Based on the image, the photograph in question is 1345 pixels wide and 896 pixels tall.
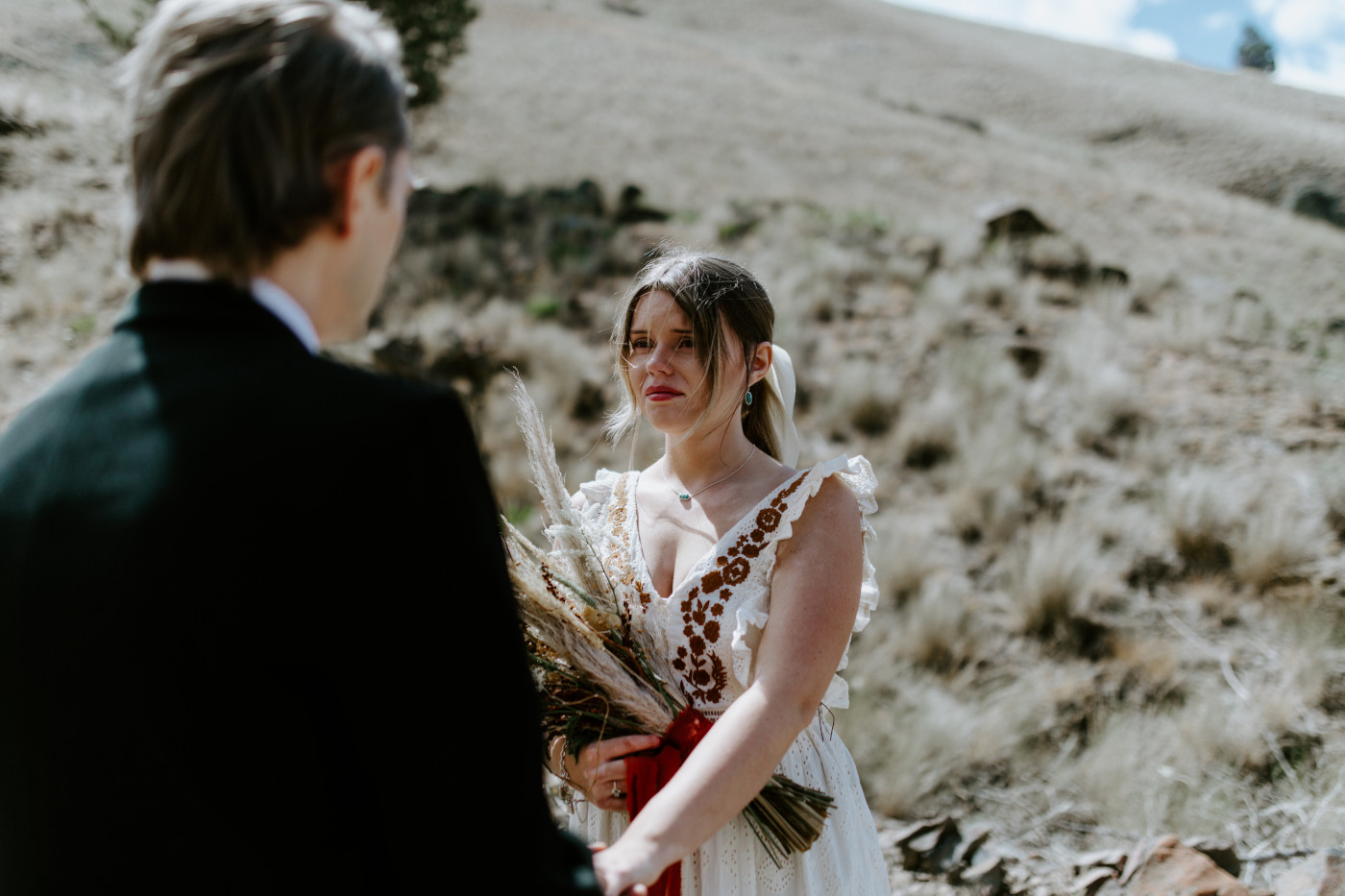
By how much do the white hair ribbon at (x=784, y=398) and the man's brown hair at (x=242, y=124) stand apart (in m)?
1.47

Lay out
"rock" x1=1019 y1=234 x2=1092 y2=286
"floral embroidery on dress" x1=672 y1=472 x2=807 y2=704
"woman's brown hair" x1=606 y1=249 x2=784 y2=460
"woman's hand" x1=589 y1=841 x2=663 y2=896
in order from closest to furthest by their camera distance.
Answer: "woman's hand" x1=589 y1=841 x2=663 y2=896 < "floral embroidery on dress" x1=672 y1=472 x2=807 y2=704 < "woman's brown hair" x1=606 y1=249 x2=784 y2=460 < "rock" x1=1019 y1=234 x2=1092 y2=286

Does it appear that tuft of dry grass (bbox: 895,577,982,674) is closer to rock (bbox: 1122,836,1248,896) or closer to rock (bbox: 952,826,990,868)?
rock (bbox: 952,826,990,868)

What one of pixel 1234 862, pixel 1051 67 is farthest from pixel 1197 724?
pixel 1051 67

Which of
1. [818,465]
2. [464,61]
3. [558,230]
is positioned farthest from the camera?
[464,61]

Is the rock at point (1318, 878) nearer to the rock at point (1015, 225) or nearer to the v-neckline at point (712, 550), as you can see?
the v-neckline at point (712, 550)

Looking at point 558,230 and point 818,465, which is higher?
point 818,465

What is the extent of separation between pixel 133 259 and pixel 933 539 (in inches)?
266

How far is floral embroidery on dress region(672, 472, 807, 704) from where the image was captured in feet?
6.24

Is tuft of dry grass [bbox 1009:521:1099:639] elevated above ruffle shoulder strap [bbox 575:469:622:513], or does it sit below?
below

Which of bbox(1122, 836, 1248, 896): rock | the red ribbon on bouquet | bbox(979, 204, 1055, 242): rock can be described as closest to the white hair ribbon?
the red ribbon on bouquet

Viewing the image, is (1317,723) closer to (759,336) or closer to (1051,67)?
(759,336)

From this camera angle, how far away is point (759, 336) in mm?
2188

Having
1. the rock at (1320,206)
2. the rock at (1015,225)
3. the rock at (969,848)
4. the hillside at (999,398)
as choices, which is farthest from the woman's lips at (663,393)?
the rock at (1320,206)

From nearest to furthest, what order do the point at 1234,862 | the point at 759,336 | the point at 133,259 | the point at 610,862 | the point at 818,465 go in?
the point at 133,259 < the point at 610,862 < the point at 818,465 < the point at 759,336 < the point at 1234,862
